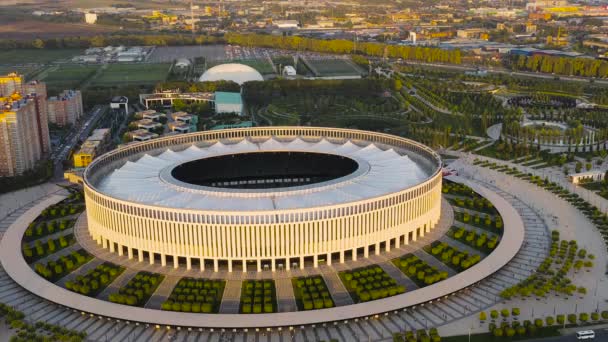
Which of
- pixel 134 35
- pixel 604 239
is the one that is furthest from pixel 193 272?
pixel 134 35

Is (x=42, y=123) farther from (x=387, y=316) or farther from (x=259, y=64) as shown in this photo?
(x=259, y=64)

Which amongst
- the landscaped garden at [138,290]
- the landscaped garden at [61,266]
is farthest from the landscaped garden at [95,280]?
the landscaped garden at [61,266]

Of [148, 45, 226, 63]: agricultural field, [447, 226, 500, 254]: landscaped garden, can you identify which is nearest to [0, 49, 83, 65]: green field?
[148, 45, 226, 63]: agricultural field

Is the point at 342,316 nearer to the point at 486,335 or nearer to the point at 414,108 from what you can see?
the point at 486,335

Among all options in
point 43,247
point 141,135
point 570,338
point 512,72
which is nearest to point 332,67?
point 512,72

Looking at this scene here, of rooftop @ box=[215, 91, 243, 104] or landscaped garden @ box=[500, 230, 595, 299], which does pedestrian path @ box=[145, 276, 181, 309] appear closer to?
landscaped garden @ box=[500, 230, 595, 299]
